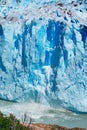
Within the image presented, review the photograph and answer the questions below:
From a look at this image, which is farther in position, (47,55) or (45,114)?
(47,55)

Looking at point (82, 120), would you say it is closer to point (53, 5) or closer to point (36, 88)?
point (36, 88)

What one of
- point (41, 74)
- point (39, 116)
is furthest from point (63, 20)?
point (39, 116)

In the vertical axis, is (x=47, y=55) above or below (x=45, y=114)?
above

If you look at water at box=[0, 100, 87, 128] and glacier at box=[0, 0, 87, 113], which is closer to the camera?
water at box=[0, 100, 87, 128]

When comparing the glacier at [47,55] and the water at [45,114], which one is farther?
the glacier at [47,55]

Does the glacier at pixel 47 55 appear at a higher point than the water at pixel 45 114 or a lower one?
higher
